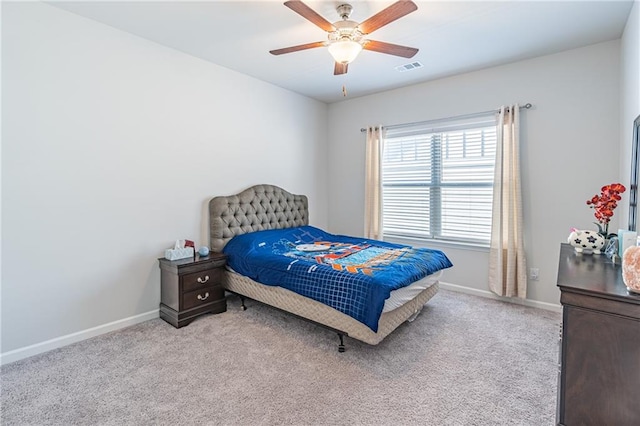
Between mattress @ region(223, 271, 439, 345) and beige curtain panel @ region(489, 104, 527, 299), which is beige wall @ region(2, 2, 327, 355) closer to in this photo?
mattress @ region(223, 271, 439, 345)

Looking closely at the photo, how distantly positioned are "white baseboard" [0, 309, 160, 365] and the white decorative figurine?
3.74 metres

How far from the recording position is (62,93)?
254cm

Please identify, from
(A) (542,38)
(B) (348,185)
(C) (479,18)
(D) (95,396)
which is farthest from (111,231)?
(A) (542,38)

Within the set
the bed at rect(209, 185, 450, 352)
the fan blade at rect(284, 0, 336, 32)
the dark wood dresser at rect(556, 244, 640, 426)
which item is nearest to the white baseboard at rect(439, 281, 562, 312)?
the bed at rect(209, 185, 450, 352)

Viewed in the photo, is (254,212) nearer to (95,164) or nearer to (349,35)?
(95,164)

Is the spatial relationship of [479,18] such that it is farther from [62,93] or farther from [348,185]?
[62,93]

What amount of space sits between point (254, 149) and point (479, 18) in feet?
9.18

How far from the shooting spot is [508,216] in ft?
11.5

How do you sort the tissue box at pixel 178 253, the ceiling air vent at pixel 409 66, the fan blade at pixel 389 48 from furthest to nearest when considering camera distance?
the ceiling air vent at pixel 409 66
the tissue box at pixel 178 253
the fan blade at pixel 389 48

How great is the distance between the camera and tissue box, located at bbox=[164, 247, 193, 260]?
3090mm

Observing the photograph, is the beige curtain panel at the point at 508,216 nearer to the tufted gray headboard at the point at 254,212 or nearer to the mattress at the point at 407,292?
the mattress at the point at 407,292

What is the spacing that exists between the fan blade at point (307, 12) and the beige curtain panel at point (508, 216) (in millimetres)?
2385

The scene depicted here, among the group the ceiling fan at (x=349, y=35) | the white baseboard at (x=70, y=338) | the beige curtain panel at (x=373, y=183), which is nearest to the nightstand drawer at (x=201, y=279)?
the white baseboard at (x=70, y=338)

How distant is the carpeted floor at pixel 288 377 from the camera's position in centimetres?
180
